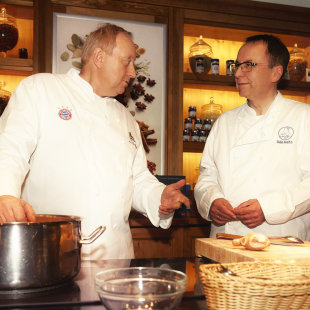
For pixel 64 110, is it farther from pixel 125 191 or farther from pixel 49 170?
pixel 125 191

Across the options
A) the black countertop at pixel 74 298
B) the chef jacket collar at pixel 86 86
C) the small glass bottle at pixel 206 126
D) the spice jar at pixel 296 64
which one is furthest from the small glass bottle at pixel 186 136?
the black countertop at pixel 74 298

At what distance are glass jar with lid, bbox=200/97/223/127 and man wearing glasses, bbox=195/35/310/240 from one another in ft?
3.01

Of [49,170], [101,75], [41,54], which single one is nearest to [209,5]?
[41,54]

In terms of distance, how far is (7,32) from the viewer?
2.36 metres

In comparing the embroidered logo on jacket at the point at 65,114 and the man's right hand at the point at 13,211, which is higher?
the embroidered logo on jacket at the point at 65,114

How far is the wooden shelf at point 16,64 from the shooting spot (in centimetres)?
235

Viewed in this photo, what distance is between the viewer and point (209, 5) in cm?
267

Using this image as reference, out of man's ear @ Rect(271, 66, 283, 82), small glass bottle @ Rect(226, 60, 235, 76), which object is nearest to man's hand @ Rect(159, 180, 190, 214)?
man's ear @ Rect(271, 66, 283, 82)

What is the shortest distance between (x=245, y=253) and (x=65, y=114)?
82cm

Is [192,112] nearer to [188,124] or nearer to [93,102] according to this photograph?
[188,124]

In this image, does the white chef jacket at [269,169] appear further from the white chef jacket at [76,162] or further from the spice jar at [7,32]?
the spice jar at [7,32]

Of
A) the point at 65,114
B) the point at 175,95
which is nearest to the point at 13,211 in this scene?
the point at 65,114

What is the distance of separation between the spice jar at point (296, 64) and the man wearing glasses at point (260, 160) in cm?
116

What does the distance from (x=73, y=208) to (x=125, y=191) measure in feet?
0.70
